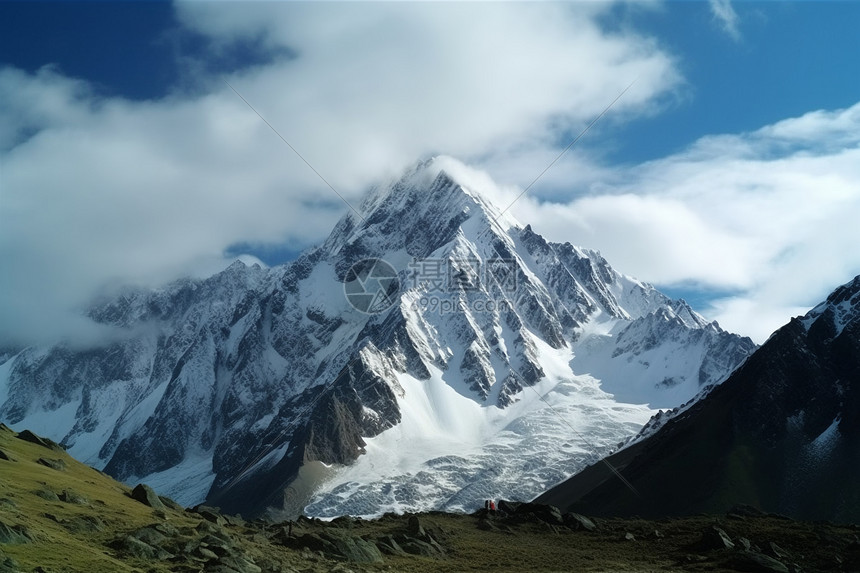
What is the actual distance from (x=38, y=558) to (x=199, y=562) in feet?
42.1

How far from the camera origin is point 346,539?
84.8 m

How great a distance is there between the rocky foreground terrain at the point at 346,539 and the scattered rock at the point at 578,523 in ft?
0.73

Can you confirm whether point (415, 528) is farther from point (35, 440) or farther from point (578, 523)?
point (35, 440)

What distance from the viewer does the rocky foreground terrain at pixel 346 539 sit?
64.9 m

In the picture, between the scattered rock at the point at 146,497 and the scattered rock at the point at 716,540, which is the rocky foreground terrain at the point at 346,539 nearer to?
the scattered rock at the point at 716,540

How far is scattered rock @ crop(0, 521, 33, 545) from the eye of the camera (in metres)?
58.6

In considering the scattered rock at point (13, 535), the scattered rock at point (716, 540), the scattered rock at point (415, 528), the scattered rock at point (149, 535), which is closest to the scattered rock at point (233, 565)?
the scattered rock at point (149, 535)

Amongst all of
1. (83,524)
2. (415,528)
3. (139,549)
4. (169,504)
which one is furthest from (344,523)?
(139,549)

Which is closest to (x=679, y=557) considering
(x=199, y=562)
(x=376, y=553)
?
(x=376, y=553)

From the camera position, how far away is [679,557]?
89.1 meters

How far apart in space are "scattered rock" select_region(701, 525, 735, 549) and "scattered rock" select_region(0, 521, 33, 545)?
2711 inches

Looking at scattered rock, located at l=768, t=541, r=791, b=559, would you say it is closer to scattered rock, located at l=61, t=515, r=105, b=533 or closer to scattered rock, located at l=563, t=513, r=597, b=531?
scattered rock, located at l=563, t=513, r=597, b=531

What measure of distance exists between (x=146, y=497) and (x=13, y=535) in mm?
46614

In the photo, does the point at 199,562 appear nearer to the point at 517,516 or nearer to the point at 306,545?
the point at 306,545
